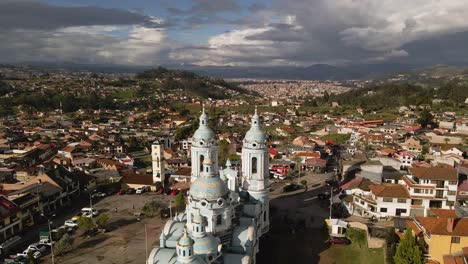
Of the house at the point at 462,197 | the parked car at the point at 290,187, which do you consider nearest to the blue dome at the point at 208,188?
the house at the point at 462,197

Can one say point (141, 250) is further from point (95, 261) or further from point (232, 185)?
point (232, 185)

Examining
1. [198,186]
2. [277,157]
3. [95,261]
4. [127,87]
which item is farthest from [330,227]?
[127,87]

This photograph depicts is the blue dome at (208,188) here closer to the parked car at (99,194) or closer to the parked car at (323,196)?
the parked car at (323,196)

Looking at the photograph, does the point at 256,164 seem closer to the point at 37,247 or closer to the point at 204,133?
the point at 204,133

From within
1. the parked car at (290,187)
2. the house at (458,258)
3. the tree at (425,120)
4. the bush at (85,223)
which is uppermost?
the tree at (425,120)

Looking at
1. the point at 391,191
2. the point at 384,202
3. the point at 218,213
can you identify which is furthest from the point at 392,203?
the point at 218,213

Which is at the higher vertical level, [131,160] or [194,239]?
[194,239]
